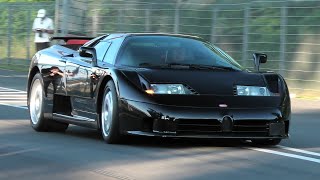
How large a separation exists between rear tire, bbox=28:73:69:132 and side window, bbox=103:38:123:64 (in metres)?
1.42

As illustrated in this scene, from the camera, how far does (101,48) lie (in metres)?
9.53

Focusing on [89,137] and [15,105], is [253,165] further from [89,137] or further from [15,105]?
[15,105]

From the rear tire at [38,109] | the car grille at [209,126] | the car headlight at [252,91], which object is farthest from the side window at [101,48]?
the car headlight at [252,91]

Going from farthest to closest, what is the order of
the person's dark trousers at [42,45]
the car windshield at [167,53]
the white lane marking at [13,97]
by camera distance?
the person's dark trousers at [42,45], the white lane marking at [13,97], the car windshield at [167,53]

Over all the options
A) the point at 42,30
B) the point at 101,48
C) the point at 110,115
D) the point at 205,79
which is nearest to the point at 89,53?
the point at 101,48

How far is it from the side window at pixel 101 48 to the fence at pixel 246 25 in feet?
28.2

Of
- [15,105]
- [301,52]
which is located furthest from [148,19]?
[15,105]

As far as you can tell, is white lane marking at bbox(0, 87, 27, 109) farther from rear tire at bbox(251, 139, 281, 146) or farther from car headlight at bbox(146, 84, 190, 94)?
car headlight at bbox(146, 84, 190, 94)

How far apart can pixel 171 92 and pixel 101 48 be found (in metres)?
1.73

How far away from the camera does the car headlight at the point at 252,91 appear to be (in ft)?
27.0

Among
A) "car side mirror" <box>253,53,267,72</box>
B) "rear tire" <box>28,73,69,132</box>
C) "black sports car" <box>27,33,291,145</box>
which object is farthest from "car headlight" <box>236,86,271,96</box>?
"rear tire" <box>28,73,69,132</box>

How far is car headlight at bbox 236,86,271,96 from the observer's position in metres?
8.24

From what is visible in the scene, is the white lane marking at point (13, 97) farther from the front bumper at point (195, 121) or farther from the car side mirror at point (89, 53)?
the front bumper at point (195, 121)

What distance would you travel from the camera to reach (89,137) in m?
9.57
